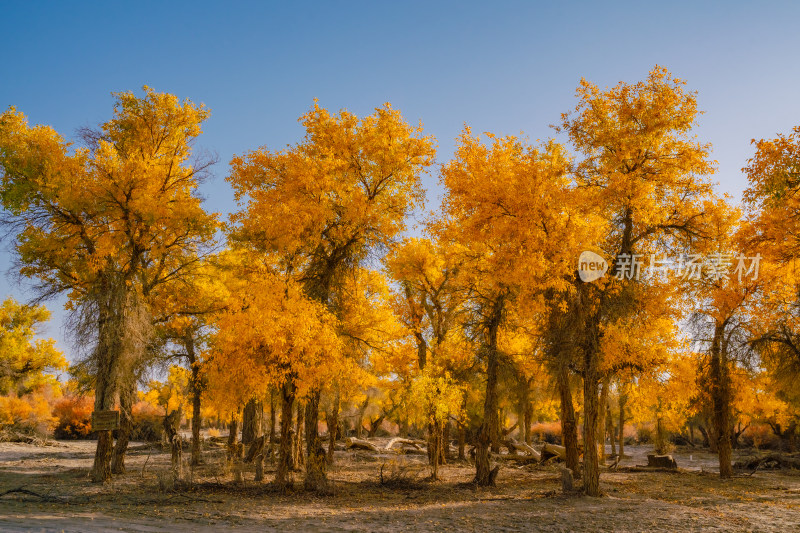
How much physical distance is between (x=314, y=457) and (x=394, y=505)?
10.5ft

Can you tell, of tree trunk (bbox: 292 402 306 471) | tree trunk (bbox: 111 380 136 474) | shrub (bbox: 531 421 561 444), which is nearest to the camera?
tree trunk (bbox: 111 380 136 474)

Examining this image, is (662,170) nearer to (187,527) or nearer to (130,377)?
(187,527)

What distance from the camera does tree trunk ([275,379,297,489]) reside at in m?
16.1

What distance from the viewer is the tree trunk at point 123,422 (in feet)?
59.7

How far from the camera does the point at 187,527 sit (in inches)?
392

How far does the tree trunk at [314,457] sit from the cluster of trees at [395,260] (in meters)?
0.04

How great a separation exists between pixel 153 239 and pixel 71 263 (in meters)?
2.72

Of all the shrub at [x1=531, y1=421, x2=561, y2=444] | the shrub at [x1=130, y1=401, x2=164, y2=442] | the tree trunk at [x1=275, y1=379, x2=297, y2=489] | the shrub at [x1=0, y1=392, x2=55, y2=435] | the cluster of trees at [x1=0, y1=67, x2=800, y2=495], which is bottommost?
the shrub at [x1=531, y1=421, x2=561, y2=444]

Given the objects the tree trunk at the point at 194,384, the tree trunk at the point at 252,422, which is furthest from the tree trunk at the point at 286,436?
the tree trunk at the point at 252,422

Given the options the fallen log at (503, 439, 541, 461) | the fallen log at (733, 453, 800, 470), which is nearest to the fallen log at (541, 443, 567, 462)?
the fallen log at (503, 439, 541, 461)

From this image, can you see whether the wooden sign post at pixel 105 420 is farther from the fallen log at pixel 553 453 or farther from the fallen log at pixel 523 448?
the fallen log at pixel 553 453

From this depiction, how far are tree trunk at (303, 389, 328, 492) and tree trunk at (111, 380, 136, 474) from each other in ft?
20.2

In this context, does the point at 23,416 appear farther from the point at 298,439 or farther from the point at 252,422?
the point at 298,439

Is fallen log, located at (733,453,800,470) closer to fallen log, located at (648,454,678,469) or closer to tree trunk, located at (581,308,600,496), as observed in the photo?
fallen log, located at (648,454,678,469)
